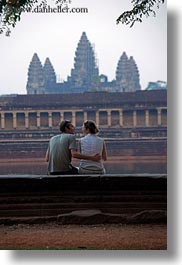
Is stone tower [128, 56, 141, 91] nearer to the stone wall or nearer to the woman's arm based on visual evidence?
the woman's arm

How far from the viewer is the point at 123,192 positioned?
1655 centimetres

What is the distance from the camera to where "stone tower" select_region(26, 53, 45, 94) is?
16.4m

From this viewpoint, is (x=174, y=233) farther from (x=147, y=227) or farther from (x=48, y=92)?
(x=48, y=92)

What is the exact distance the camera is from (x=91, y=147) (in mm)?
16438

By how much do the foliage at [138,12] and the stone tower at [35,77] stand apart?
2.11 ft

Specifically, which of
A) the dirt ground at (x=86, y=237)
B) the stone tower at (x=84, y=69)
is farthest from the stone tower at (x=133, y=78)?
the dirt ground at (x=86, y=237)

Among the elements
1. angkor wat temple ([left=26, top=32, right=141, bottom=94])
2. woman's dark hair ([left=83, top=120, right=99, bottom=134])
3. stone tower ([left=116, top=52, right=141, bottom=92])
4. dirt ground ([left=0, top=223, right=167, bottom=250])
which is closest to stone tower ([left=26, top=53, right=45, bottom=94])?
angkor wat temple ([left=26, top=32, right=141, bottom=94])

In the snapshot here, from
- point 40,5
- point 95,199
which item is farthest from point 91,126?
point 40,5

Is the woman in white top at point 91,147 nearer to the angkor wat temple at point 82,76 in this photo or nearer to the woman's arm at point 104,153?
the woman's arm at point 104,153

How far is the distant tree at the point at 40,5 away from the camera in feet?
53.6

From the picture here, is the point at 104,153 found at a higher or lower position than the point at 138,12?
lower

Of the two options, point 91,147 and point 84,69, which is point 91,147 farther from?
point 84,69

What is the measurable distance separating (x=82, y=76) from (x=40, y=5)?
584 millimetres

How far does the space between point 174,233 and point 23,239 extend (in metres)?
1.07
